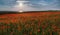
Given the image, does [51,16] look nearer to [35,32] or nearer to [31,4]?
[31,4]

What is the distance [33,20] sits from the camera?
4.35 feet

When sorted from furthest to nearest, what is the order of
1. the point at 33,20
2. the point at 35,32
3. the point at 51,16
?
1. the point at 51,16
2. the point at 33,20
3. the point at 35,32

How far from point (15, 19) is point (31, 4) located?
0.18 metres

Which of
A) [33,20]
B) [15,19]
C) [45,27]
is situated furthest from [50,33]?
[15,19]

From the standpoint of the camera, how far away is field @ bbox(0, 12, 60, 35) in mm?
1152

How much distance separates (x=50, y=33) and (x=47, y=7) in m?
0.37

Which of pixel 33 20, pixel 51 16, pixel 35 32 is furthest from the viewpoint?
pixel 51 16

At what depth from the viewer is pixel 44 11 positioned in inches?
58.0

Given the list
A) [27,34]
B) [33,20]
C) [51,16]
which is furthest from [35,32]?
[51,16]

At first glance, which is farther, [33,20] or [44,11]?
[44,11]

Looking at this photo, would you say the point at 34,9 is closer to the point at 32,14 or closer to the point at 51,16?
the point at 32,14

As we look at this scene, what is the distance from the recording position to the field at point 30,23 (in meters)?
1.15

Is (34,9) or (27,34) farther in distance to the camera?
(34,9)

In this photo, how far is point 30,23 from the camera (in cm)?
126
